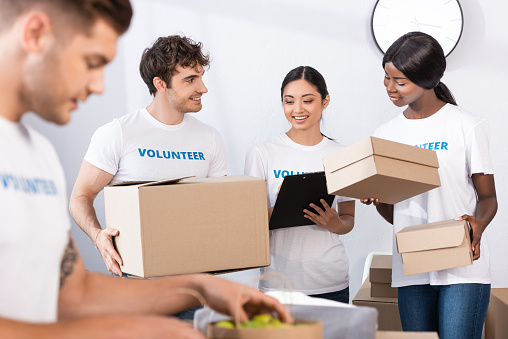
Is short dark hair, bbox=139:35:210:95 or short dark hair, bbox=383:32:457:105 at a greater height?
short dark hair, bbox=139:35:210:95

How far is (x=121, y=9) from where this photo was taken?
2.86ft

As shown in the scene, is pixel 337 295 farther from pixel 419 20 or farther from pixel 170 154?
pixel 419 20

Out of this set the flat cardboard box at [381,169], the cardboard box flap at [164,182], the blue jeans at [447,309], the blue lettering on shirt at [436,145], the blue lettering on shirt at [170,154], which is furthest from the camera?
the blue lettering on shirt at [170,154]

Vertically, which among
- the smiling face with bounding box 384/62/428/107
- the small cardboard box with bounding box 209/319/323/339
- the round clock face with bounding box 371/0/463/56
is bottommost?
the small cardboard box with bounding box 209/319/323/339

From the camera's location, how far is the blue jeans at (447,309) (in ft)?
6.08

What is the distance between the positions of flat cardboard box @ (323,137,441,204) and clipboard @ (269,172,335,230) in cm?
9

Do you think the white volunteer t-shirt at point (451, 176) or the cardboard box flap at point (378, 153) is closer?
the cardboard box flap at point (378, 153)

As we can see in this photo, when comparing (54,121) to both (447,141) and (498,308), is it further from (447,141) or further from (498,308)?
(498,308)

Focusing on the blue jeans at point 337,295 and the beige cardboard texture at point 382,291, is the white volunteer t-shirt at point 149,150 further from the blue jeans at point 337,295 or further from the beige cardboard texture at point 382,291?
the beige cardboard texture at point 382,291

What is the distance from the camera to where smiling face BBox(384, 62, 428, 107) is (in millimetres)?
2004

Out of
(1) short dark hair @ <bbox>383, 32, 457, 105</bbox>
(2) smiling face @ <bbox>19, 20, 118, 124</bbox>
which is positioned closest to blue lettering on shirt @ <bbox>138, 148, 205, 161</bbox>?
(1) short dark hair @ <bbox>383, 32, 457, 105</bbox>

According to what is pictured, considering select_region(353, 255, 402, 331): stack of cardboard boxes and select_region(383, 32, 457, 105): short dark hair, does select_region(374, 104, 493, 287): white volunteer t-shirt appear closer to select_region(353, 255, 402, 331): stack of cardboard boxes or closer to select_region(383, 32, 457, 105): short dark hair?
select_region(383, 32, 457, 105): short dark hair

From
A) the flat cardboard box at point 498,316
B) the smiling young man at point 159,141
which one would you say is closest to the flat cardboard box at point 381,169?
the smiling young man at point 159,141

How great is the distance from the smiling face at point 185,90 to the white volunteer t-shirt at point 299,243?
0.97 ft
